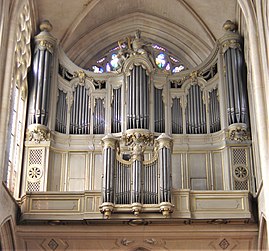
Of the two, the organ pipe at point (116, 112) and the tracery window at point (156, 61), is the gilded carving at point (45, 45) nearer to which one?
the organ pipe at point (116, 112)

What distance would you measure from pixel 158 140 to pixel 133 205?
7.67ft

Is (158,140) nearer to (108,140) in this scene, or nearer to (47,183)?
(108,140)

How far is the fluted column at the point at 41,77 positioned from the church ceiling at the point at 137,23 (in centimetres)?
118

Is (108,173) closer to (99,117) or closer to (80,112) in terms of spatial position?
(99,117)

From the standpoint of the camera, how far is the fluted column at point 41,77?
74.9ft

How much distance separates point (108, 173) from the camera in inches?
803

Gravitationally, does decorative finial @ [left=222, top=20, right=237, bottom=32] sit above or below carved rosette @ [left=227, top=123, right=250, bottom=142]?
above

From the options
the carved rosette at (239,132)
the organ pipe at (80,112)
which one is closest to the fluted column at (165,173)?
the carved rosette at (239,132)

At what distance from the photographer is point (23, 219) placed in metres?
20.3

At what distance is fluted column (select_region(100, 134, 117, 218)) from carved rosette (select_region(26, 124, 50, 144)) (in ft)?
→ 8.44

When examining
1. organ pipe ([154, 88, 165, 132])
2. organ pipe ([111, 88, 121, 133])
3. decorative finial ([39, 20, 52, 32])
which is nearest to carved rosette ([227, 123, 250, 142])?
organ pipe ([154, 88, 165, 132])

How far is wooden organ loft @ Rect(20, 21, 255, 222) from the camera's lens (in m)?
20.3

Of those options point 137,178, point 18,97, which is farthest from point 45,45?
point 137,178

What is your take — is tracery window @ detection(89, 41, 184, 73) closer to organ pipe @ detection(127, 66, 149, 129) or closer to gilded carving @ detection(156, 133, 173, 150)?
organ pipe @ detection(127, 66, 149, 129)
